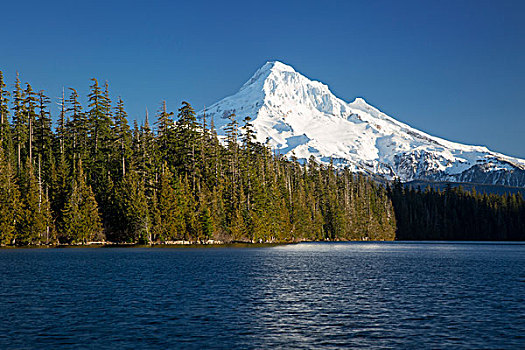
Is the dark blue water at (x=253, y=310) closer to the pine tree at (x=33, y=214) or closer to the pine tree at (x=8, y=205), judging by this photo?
the pine tree at (x=8, y=205)

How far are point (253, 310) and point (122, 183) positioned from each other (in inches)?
3120

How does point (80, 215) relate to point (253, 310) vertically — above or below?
above

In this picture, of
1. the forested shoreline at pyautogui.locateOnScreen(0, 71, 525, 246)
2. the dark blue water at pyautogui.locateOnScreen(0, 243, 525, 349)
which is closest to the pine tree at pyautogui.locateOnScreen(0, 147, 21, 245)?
the forested shoreline at pyautogui.locateOnScreen(0, 71, 525, 246)

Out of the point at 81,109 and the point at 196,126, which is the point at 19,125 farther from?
the point at 196,126

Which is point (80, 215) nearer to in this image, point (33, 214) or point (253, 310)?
point (33, 214)

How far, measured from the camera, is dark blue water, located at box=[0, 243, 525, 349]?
76.2 feet

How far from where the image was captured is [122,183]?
105 m

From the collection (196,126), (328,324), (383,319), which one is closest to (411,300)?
(383,319)

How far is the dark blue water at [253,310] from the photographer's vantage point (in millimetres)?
23219

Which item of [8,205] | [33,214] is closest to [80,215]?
[33,214]

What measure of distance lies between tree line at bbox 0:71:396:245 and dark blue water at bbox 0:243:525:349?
47077 millimetres

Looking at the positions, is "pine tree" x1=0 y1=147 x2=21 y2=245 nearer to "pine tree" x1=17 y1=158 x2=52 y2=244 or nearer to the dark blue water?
"pine tree" x1=17 y1=158 x2=52 y2=244

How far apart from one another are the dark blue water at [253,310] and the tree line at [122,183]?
47.1 m

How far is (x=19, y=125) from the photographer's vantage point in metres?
112
